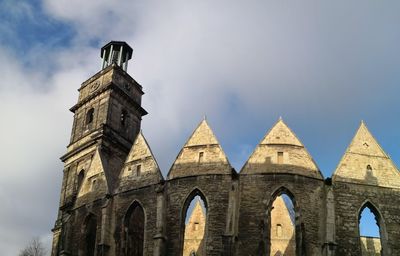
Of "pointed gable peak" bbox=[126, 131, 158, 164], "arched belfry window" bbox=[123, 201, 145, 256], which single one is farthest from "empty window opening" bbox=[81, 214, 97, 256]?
"pointed gable peak" bbox=[126, 131, 158, 164]

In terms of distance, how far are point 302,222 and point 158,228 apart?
5.63m

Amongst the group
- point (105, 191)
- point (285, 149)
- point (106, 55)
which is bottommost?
point (105, 191)

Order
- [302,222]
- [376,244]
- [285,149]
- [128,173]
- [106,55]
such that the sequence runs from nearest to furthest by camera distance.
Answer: [302,222] → [285,149] → [128,173] → [376,244] → [106,55]

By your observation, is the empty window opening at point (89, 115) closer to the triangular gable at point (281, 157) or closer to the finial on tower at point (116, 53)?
the finial on tower at point (116, 53)

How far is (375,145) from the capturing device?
23.8 metres

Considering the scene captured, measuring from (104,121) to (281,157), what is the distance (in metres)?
13.3

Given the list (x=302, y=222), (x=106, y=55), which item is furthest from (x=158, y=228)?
(x=106, y=55)

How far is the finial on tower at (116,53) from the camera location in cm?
3734

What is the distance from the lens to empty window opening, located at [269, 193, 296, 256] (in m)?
29.0

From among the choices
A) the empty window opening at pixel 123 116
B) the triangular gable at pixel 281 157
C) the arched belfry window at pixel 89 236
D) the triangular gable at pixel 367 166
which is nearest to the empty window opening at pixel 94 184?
the arched belfry window at pixel 89 236

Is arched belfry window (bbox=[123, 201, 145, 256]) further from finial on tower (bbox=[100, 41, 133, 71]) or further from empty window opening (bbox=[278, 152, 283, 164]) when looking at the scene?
finial on tower (bbox=[100, 41, 133, 71])

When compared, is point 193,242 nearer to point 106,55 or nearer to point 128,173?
point 128,173

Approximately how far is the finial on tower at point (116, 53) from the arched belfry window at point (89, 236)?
14.4m

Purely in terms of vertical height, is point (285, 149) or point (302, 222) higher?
point (285, 149)
